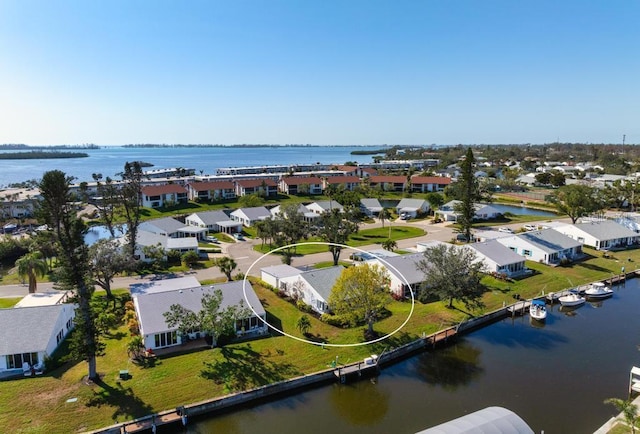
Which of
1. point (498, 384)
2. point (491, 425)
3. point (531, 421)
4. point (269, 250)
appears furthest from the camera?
point (269, 250)

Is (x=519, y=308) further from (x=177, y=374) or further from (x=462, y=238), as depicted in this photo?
(x=177, y=374)

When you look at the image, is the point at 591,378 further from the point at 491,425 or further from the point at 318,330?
the point at 318,330

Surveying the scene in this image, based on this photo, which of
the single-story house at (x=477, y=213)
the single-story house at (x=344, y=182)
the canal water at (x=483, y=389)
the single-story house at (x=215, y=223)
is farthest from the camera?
the single-story house at (x=344, y=182)

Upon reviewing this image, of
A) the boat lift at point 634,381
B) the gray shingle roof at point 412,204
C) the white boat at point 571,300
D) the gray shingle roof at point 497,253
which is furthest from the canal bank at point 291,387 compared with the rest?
the gray shingle roof at point 412,204

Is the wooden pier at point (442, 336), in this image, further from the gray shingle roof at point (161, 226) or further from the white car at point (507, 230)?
the gray shingle roof at point (161, 226)

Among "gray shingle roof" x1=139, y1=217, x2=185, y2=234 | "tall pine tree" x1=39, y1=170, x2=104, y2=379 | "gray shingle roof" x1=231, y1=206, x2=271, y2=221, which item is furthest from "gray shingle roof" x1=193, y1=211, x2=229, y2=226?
"tall pine tree" x1=39, y1=170, x2=104, y2=379

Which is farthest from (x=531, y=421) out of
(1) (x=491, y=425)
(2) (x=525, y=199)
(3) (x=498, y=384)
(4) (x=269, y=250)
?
(2) (x=525, y=199)

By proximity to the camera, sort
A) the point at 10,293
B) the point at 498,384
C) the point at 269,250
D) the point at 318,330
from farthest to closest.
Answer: the point at 269,250 → the point at 10,293 → the point at 318,330 → the point at 498,384
